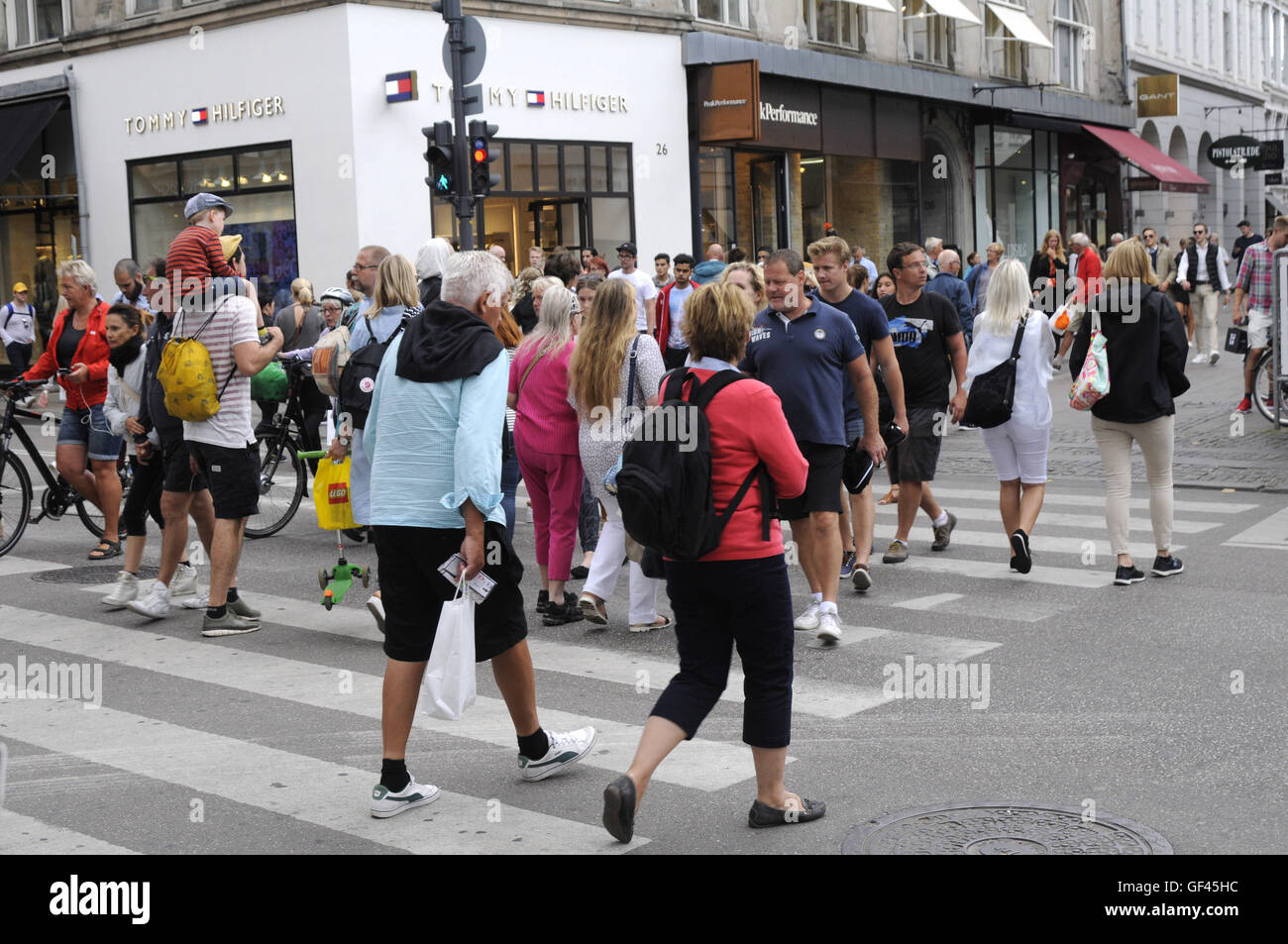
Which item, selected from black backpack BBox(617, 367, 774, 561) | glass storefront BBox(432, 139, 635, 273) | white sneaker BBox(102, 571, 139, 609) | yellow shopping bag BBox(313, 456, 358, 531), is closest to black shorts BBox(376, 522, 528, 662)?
black backpack BBox(617, 367, 774, 561)

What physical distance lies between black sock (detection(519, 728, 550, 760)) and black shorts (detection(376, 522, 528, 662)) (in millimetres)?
400

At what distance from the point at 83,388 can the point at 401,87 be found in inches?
415

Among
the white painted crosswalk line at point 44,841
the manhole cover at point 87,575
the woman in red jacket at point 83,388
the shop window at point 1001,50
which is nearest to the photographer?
the white painted crosswalk line at point 44,841

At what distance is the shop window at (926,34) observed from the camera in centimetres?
2931

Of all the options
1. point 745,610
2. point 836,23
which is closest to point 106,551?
point 745,610

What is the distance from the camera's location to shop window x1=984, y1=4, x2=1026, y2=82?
1266 inches

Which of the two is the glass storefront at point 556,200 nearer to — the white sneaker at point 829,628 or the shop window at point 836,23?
the shop window at point 836,23

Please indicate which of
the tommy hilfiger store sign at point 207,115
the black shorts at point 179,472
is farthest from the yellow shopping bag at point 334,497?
the tommy hilfiger store sign at point 207,115

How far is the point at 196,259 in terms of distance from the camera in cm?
794

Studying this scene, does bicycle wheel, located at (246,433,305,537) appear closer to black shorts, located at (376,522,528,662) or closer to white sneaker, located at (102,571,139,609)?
white sneaker, located at (102,571,139,609)

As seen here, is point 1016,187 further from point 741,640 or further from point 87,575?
point 741,640

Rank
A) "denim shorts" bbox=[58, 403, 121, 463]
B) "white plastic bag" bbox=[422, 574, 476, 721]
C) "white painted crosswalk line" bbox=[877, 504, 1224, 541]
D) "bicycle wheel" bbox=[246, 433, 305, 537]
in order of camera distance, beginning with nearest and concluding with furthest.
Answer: "white plastic bag" bbox=[422, 574, 476, 721] → "denim shorts" bbox=[58, 403, 121, 463] → "white painted crosswalk line" bbox=[877, 504, 1224, 541] → "bicycle wheel" bbox=[246, 433, 305, 537]

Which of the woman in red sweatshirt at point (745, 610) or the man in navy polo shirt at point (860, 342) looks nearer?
the woman in red sweatshirt at point (745, 610)

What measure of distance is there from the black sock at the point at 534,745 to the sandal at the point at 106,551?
19.5 ft
